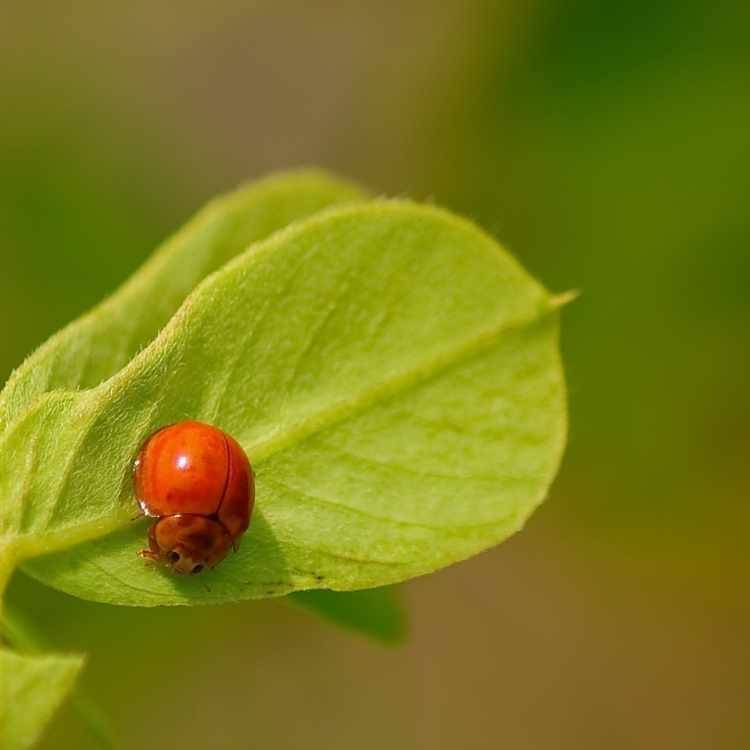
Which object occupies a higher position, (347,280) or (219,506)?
(347,280)

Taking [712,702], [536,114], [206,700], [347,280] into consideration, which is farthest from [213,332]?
[712,702]

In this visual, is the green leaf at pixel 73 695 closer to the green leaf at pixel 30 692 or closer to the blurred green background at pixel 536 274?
the green leaf at pixel 30 692

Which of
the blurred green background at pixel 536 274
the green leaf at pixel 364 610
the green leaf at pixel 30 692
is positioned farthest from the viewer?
the blurred green background at pixel 536 274

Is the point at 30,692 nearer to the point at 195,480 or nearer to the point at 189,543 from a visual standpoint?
the point at 189,543

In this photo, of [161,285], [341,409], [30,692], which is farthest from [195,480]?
[30,692]

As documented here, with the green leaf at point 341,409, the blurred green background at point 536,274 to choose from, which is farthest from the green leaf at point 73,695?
the blurred green background at point 536,274

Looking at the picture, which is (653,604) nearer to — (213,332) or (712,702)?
(712,702)
